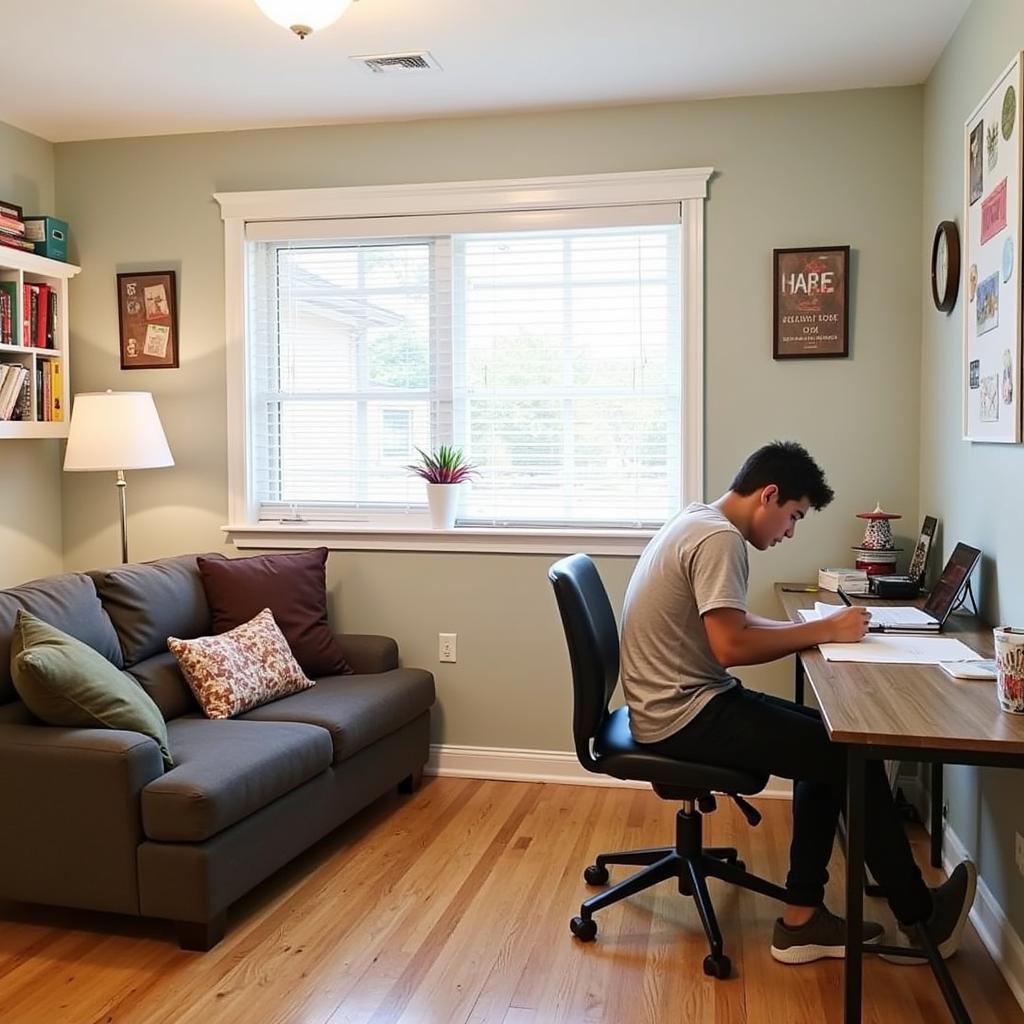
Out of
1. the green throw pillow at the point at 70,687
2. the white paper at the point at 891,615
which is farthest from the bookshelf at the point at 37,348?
the white paper at the point at 891,615

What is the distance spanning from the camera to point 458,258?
12.9 ft

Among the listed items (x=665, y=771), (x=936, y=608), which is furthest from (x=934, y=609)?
(x=665, y=771)

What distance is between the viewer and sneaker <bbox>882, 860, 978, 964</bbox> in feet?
7.76

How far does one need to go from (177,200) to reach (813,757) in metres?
3.23

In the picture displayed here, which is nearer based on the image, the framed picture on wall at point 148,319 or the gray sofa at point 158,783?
the gray sofa at point 158,783

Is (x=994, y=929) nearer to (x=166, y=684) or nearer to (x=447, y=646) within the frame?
(x=447, y=646)

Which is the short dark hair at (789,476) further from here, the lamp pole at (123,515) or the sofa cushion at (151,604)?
the lamp pole at (123,515)

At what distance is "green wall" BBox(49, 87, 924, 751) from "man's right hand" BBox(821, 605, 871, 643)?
129 cm

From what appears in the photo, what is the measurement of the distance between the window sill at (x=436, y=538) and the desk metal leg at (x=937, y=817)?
1.26 m

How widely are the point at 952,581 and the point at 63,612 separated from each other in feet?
8.11

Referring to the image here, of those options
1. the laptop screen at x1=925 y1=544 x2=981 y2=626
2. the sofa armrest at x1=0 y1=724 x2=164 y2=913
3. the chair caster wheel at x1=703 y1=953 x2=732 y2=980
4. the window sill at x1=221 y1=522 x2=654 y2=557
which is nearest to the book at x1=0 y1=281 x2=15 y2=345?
the window sill at x1=221 y1=522 x2=654 y2=557

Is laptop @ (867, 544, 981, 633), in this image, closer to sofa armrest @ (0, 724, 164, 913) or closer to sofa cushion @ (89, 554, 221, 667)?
sofa armrest @ (0, 724, 164, 913)

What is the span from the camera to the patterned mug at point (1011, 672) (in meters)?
1.88

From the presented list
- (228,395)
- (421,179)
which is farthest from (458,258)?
(228,395)
